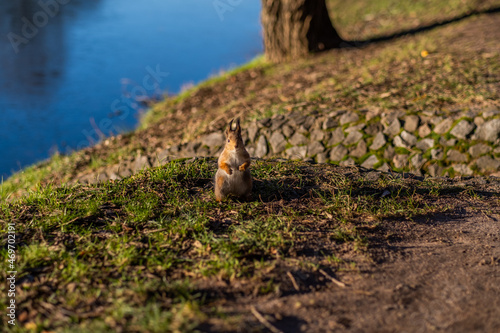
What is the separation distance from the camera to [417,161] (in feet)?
23.4

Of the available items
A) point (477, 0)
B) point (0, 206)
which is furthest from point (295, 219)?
point (477, 0)

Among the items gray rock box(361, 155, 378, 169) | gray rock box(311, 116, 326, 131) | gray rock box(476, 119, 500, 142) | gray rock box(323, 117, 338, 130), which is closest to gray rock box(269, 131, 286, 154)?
gray rock box(311, 116, 326, 131)

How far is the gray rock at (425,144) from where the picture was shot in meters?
7.20

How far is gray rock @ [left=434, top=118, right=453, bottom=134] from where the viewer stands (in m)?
7.21

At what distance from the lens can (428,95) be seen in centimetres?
800

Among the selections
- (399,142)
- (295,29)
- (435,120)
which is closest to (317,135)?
(399,142)

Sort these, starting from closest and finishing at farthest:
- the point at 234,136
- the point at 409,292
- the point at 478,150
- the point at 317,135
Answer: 1. the point at 409,292
2. the point at 234,136
3. the point at 478,150
4. the point at 317,135

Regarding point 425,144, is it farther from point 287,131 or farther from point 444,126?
point 287,131

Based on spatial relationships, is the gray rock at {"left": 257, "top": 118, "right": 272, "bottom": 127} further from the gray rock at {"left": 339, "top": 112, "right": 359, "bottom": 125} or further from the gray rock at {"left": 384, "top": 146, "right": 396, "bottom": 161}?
the gray rock at {"left": 384, "top": 146, "right": 396, "bottom": 161}

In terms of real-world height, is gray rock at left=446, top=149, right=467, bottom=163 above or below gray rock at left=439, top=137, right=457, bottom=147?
below

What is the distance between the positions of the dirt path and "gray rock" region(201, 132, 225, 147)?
382 centimetres

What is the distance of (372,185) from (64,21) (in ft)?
53.8

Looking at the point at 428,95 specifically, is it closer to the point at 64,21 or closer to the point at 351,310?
the point at 351,310

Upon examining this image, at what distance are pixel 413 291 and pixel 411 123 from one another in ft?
13.9
